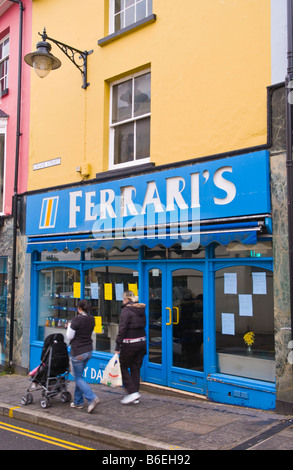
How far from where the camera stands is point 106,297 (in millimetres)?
9211

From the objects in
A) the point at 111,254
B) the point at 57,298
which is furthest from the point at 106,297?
the point at 57,298

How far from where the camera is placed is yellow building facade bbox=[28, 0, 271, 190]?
277 inches

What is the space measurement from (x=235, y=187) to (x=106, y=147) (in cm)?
360

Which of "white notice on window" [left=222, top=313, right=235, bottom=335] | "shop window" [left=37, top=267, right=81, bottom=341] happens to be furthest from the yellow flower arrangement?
"shop window" [left=37, top=267, right=81, bottom=341]

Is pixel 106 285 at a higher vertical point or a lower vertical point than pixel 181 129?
lower

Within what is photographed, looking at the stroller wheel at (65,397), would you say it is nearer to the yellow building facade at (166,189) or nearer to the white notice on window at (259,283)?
the yellow building facade at (166,189)

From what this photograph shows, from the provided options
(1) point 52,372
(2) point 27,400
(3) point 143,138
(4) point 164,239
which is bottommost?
(2) point 27,400

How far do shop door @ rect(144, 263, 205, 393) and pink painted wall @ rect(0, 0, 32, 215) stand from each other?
16.3ft

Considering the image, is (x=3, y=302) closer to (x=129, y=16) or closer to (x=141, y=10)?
(x=129, y=16)

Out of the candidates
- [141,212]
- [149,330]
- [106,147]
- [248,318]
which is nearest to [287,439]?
[248,318]

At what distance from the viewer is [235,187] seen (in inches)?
269

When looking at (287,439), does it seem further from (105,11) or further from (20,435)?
(105,11)

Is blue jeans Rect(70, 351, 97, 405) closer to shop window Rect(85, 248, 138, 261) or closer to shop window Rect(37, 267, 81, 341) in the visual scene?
shop window Rect(85, 248, 138, 261)

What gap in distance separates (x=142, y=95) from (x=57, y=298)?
506 centimetres
